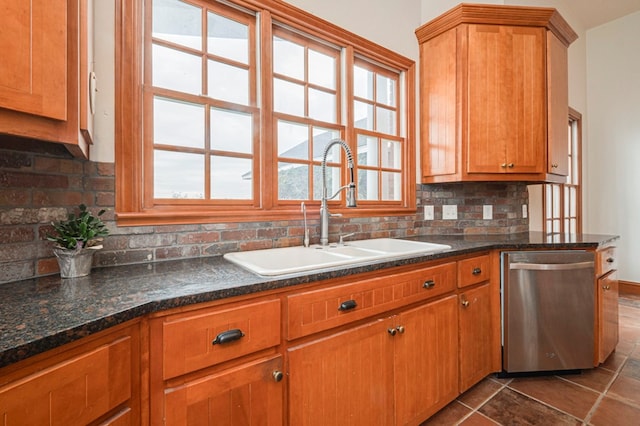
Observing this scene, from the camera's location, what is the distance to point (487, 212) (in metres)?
2.60

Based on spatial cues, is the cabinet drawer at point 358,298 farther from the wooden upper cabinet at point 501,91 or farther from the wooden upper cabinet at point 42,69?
the wooden upper cabinet at point 501,91

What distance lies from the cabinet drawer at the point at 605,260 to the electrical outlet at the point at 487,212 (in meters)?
0.74

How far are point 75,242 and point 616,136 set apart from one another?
5.37 metres

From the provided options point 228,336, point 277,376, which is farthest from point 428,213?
point 228,336

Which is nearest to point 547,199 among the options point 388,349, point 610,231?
point 610,231

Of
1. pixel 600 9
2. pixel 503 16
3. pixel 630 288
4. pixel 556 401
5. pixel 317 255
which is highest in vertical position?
pixel 600 9

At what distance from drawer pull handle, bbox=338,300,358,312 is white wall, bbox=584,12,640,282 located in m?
4.29

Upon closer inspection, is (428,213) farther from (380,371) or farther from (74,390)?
(74,390)

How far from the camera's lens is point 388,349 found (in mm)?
1363

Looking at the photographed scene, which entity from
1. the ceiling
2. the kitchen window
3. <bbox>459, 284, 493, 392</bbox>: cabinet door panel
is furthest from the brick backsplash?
the ceiling

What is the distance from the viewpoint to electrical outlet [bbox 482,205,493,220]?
8.52 ft

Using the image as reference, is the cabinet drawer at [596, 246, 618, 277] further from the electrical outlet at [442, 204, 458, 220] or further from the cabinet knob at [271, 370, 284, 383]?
the cabinet knob at [271, 370, 284, 383]

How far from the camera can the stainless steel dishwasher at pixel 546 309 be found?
1.90m

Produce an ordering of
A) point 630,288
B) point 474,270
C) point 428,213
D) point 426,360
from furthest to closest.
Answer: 1. point 630,288
2. point 428,213
3. point 474,270
4. point 426,360
